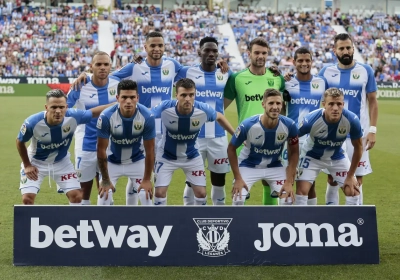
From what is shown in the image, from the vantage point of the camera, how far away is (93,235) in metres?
5.59

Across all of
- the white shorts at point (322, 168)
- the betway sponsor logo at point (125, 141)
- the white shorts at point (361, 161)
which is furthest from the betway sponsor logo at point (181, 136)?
the white shorts at point (361, 161)

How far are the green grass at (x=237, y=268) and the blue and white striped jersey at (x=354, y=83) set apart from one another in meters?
1.47

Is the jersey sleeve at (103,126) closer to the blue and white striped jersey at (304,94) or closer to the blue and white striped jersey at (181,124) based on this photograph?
the blue and white striped jersey at (181,124)

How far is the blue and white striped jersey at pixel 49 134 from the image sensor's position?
646 cm

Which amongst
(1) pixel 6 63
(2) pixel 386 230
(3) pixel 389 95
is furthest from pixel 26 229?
(1) pixel 6 63

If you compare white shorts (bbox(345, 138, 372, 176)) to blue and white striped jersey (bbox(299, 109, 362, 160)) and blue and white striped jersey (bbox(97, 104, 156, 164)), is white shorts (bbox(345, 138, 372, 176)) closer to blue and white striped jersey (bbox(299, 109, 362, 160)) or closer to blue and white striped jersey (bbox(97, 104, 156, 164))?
blue and white striped jersey (bbox(299, 109, 362, 160))

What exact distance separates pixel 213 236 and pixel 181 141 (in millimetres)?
1597

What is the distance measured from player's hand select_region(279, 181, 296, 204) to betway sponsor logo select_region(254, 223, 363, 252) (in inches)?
29.1

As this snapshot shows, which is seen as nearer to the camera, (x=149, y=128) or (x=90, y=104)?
(x=149, y=128)

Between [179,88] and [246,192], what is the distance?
1.35 m

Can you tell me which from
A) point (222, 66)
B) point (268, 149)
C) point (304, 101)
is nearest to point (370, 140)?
point (304, 101)

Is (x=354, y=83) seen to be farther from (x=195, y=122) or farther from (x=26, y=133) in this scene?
(x=26, y=133)

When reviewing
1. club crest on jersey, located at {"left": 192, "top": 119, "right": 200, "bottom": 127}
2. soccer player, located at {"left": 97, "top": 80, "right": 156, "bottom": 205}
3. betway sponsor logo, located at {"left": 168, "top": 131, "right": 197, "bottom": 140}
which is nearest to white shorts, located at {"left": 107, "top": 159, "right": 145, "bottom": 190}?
soccer player, located at {"left": 97, "top": 80, "right": 156, "bottom": 205}

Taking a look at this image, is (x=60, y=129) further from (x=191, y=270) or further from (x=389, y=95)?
(x=389, y=95)
